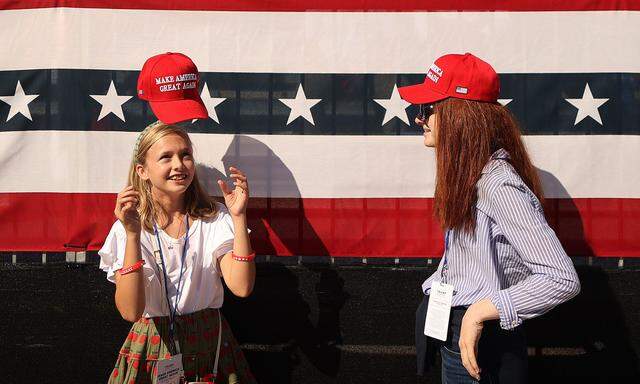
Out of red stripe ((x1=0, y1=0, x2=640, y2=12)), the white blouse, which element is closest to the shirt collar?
the white blouse

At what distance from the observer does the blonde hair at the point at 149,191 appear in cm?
272

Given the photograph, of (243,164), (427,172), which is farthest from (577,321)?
(243,164)

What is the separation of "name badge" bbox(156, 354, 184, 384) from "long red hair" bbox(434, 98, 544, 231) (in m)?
1.12

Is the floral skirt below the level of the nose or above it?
below

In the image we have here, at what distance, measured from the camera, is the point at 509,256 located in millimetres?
2062

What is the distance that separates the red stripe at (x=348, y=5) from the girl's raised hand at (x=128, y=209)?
1.18 meters

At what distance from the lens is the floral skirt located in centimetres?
→ 268

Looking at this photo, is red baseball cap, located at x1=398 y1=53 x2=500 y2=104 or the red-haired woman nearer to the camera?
the red-haired woman

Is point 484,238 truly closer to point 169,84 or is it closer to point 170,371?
point 170,371

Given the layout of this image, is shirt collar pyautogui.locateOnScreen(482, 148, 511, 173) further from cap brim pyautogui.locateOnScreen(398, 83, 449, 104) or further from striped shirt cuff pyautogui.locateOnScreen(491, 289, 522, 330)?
striped shirt cuff pyautogui.locateOnScreen(491, 289, 522, 330)

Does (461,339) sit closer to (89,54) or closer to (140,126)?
(140,126)

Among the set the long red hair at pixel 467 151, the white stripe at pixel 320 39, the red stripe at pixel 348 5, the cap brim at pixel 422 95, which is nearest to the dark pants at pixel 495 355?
the long red hair at pixel 467 151

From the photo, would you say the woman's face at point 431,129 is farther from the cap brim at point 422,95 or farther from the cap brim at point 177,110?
the cap brim at point 177,110

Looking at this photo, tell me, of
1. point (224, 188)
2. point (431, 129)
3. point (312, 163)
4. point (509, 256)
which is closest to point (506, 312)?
point (509, 256)
